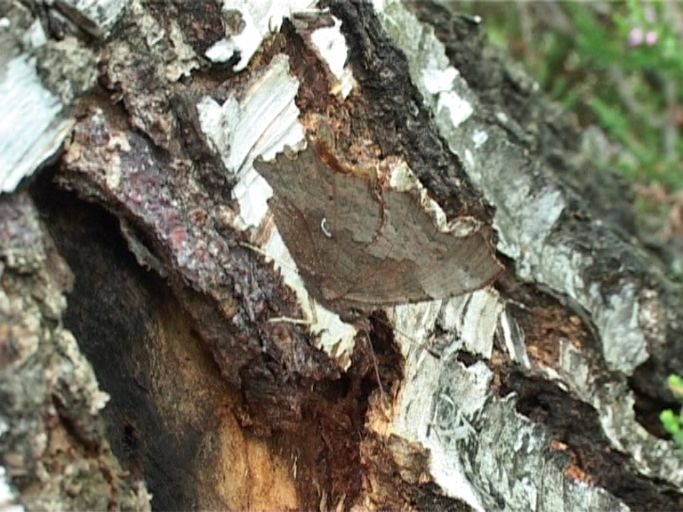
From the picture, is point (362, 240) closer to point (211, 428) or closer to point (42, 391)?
point (211, 428)

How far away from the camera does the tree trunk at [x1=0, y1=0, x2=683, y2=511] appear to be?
0.95 meters

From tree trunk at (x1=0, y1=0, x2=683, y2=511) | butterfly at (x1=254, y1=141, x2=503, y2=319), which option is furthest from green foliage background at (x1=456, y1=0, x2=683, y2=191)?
butterfly at (x1=254, y1=141, x2=503, y2=319)

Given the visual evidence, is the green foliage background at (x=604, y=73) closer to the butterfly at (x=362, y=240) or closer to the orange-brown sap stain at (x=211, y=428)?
the butterfly at (x=362, y=240)

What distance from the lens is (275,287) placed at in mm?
1153

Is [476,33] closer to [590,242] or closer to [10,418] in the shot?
[590,242]

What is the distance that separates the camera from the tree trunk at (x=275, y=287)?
0.95 m

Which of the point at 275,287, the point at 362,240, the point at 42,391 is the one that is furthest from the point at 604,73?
the point at 42,391

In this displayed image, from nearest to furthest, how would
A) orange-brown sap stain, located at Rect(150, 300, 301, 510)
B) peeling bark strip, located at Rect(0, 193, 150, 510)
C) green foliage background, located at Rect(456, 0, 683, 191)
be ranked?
peeling bark strip, located at Rect(0, 193, 150, 510) < orange-brown sap stain, located at Rect(150, 300, 301, 510) < green foliage background, located at Rect(456, 0, 683, 191)

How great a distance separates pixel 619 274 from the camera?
5.54 ft

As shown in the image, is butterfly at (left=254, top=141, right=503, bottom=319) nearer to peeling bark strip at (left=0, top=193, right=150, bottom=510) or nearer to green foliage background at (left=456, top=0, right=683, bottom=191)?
peeling bark strip at (left=0, top=193, right=150, bottom=510)

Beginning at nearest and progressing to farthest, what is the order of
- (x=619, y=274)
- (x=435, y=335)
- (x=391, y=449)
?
(x=391, y=449), (x=435, y=335), (x=619, y=274)

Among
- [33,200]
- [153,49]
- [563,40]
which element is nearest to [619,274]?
[153,49]

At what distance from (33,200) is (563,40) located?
300 cm

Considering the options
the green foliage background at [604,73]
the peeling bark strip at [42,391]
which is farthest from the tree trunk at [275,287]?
the green foliage background at [604,73]
